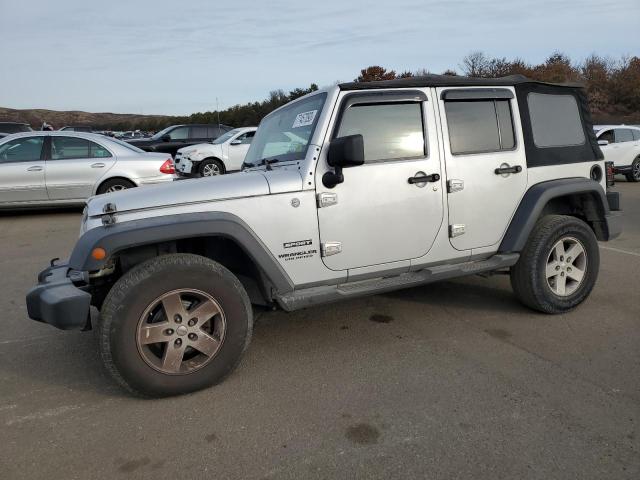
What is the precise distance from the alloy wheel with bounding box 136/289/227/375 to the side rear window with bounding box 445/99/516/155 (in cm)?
211

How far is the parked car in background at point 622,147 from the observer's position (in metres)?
14.2

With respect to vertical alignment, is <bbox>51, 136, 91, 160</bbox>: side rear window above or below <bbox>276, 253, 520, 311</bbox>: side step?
above

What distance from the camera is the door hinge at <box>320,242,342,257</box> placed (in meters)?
3.33

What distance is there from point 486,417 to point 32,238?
744 cm

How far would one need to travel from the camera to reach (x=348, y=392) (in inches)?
119

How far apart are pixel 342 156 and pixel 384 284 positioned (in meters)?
0.98

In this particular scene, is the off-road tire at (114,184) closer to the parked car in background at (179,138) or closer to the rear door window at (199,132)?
the parked car in background at (179,138)

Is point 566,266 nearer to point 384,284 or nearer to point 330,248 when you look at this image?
point 384,284

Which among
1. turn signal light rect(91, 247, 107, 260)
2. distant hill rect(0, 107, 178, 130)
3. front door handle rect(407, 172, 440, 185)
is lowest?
turn signal light rect(91, 247, 107, 260)

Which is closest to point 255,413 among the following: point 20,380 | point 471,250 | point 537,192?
point 20,380

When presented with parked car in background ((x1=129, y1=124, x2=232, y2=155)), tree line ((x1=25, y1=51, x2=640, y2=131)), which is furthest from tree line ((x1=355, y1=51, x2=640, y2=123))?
parked car in background ((x1=129, y1=124, x2=232, y2=155))

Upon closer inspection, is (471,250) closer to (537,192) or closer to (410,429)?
(537,192)

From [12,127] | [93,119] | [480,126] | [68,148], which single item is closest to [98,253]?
[480,126]

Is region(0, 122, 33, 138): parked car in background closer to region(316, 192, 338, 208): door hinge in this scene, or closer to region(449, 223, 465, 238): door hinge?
region(316, 192, 338, 208): door hinge
